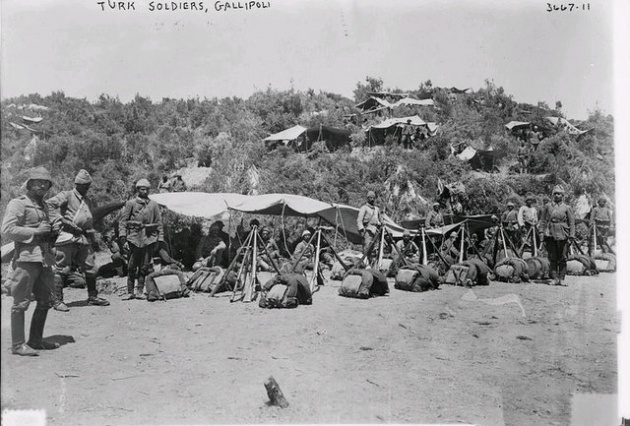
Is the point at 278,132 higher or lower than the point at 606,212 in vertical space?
higher

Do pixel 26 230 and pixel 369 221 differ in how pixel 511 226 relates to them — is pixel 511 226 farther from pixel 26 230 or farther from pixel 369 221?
pixel 26 230

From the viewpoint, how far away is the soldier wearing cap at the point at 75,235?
7.63 metres

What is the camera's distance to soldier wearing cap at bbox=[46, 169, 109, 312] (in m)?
7.63

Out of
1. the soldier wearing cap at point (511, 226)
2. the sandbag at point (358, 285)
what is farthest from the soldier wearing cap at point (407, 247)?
the sandbag at point (358, 285)

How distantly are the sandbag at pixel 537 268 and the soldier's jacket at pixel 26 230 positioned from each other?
28.0 feet

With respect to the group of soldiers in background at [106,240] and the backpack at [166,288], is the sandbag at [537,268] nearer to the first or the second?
the group of soldiers in background at [106,240]

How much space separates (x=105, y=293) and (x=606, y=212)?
37.4ft

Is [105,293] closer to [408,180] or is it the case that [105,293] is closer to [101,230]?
[101,230]

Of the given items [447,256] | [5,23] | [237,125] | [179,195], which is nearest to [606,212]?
[447,256]

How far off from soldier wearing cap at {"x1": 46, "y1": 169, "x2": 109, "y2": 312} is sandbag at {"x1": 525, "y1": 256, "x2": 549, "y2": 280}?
7.82 m

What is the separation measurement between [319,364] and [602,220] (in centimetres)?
970

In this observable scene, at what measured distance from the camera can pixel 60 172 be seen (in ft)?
38.6

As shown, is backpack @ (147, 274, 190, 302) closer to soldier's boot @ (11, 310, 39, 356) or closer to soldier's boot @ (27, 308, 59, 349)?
soldier's boot @ (27, 308, 59, 349)

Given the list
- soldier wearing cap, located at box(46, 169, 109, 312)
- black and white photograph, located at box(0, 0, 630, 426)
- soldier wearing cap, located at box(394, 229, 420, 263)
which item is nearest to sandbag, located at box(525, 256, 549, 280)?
black and white photograph, located at box(0, 0, 630, 426)
